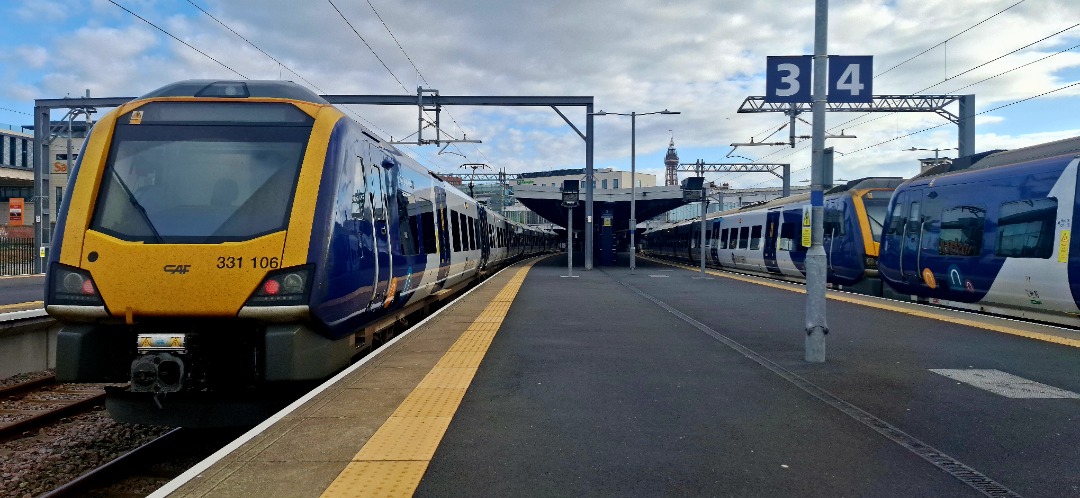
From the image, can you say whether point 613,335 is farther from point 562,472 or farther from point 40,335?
point 40,335

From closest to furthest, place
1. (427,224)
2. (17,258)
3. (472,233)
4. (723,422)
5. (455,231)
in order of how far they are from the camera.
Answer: (723,422) → (427,224) → (455,231) → (472,233) → (17,258)

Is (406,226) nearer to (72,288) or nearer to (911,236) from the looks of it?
(72,288)

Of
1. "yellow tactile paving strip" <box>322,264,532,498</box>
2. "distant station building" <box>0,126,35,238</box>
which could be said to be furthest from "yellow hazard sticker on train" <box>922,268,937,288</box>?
"distant station building" <box>0,126,35,238</box>

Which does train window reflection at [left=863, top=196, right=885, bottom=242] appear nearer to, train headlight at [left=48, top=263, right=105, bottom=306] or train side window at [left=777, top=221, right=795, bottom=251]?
Result: train side window at [left=777, top=221, right=795, bottom=251]

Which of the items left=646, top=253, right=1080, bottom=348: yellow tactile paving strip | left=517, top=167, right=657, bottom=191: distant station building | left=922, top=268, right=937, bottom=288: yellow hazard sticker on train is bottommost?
left=646, top=253, right=1080, bottom=348: yellow tactile paving strip

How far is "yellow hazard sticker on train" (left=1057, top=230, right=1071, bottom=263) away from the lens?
986 cm

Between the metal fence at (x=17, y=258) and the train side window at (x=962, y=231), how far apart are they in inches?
1277

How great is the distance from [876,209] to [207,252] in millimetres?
16905

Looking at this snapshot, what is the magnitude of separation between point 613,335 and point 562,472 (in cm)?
561

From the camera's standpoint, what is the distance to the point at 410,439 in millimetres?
4602

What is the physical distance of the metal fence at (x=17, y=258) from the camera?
30133 mm

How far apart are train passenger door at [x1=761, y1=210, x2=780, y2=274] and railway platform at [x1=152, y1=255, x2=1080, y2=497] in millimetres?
14852

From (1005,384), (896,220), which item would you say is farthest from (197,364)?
(896,220)

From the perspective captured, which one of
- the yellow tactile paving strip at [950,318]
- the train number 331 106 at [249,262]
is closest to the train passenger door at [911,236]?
the yellow tactile paving strip at [950,318]
